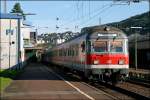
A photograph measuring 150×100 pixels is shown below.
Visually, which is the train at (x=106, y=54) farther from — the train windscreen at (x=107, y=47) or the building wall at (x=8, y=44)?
the building wall at (x=8, y=44)

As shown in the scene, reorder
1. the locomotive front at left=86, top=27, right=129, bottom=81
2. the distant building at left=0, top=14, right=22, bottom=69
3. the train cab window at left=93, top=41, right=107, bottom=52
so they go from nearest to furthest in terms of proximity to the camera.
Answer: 1. the locomotive front at left=86, top=27, right=129, bottom=81
2. the train cab window at left=93, top=41, right=107, bottom=52
3. the distant building at left=0, top=14, right=22, bottom=69

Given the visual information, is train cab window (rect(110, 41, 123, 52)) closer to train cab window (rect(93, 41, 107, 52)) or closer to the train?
the train

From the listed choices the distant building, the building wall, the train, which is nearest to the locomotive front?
the train

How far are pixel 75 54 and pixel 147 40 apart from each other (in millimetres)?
30267

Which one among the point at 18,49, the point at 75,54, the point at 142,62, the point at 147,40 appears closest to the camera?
the point at 75,54

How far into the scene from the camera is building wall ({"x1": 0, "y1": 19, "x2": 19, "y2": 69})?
168 feet

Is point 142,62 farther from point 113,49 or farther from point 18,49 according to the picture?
point 113,49

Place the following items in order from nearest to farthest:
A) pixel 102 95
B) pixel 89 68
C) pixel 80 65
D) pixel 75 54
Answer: pixel 102 95 < pixel 89 68 < pixel 80 65 < pixel 75 54

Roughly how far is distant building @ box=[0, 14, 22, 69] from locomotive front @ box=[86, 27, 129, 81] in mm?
26276

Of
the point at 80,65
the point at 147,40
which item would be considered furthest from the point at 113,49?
the point at 147,40

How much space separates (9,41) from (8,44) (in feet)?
2.38

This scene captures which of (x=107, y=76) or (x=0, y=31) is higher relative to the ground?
(x=0, y=31)

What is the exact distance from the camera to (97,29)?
84.5 ft

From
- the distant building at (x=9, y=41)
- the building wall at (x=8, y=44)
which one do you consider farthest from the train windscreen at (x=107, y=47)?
the building wall at (x=8, y=44)
